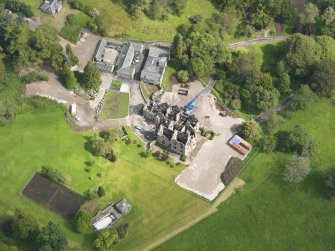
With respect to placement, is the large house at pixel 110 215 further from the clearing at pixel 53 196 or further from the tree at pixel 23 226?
the tree at pixel 23 226

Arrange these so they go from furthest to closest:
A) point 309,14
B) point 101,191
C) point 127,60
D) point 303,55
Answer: point 309,14 → point 127,60 → point 303,55 → point 101,191

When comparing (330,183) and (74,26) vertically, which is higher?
(74,26)

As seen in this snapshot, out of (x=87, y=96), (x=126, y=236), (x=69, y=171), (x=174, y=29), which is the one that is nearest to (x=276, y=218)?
(x=126, y=236)

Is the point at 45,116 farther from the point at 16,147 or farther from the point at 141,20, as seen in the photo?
the point at 141,20

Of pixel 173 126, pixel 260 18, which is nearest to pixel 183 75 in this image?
pixel 173 126

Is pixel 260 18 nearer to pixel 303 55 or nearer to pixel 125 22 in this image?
pixel 303 55

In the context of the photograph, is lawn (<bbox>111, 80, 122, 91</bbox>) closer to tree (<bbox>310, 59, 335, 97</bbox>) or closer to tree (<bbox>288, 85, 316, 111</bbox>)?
tree (<bbox>288, 85, 316, 111</bbox>)
